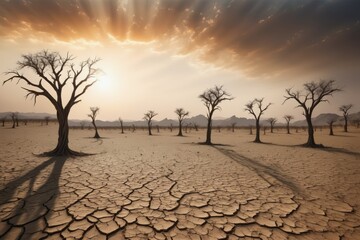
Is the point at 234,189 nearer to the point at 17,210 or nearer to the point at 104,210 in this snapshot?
the point at 104,210

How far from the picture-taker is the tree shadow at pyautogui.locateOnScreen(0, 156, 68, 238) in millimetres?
4000

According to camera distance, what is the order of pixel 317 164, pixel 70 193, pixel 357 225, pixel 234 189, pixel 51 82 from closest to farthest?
pixel 357 225, pixel 70 193, pixel 234 189, pixel 317 164, pixel 51 82

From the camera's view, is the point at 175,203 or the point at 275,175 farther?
the point at 275,175

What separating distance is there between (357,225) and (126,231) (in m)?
5.31

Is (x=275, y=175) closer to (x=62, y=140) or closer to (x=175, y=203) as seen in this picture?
(x=175, y=203)

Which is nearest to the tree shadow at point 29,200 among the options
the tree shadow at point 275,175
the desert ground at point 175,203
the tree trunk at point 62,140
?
the desert ground at point 175,203

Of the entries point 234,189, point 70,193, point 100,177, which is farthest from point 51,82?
point 234,189

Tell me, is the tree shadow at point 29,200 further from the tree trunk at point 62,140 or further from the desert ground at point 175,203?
the tree trunk at point 62,140

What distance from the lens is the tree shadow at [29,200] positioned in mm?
4000

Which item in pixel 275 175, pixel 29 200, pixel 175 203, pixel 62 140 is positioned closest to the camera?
pixel 29 200

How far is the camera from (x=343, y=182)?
7.47 meters

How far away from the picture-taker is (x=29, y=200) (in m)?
5.20

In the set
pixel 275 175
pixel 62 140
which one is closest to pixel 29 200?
pixel 62 140

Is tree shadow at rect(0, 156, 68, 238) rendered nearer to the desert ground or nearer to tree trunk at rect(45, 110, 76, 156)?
the desert ground
